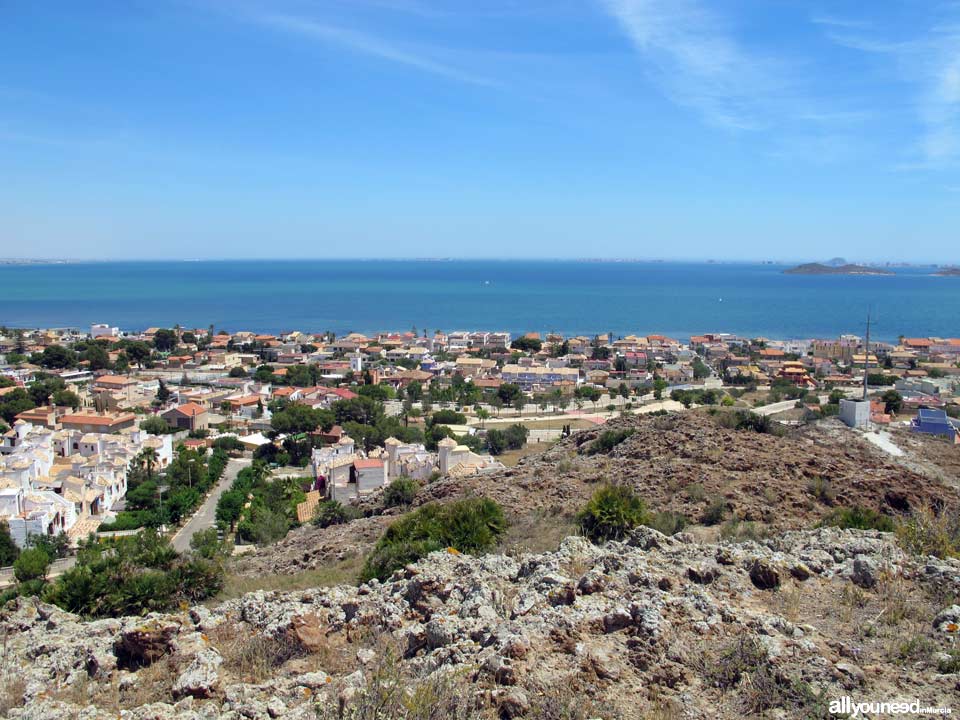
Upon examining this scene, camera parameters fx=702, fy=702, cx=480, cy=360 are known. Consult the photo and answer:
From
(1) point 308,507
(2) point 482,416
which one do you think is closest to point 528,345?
(2) point 482,416

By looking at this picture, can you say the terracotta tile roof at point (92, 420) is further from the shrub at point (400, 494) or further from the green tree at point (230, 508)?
the shrub at point (400, 494)

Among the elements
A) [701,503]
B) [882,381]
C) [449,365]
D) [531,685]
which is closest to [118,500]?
[701,503]

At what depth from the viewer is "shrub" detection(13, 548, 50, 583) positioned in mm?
15750

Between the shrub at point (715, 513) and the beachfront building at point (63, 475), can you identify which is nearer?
the shrub at point (715, 513)

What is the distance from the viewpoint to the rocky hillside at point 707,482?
1080cm

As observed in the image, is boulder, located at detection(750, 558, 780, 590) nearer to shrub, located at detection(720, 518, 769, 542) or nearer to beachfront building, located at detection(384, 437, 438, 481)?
shrub, located at detection(720, 518, 769, 542)

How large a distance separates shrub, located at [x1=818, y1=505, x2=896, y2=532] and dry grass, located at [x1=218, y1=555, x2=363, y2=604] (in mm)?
6298

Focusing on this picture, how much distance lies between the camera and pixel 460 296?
454ft

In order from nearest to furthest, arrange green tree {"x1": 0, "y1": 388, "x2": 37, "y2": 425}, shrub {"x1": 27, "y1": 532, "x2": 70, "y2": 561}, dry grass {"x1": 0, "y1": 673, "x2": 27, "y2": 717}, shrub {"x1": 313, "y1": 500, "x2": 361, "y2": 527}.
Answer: dry grass {"x1": 0, "y1": 673, "x2": 27, "y2": 717}, shrub {"x1": 313, "y1": 500, "x2": 361, "y2": 527}, shrub {"x1": 27, "y1": 532, "x2": 70, "y2": 561}, green tree {"x1": 0, "y1": 388, "x2": 37, "y2": 425}

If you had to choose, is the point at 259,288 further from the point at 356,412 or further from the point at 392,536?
the point at 392,536

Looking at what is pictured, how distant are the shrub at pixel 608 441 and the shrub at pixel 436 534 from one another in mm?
5717

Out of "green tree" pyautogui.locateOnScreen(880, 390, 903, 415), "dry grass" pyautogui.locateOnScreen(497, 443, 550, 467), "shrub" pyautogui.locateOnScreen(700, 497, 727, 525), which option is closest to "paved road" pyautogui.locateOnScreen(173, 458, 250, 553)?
"dry grass" pyautogui.locateOnScreen(497, 443, 550, 467)

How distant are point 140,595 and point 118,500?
64.4 ft

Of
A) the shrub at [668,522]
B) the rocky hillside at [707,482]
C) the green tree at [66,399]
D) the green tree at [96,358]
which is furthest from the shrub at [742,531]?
the green tree at [96,358]
